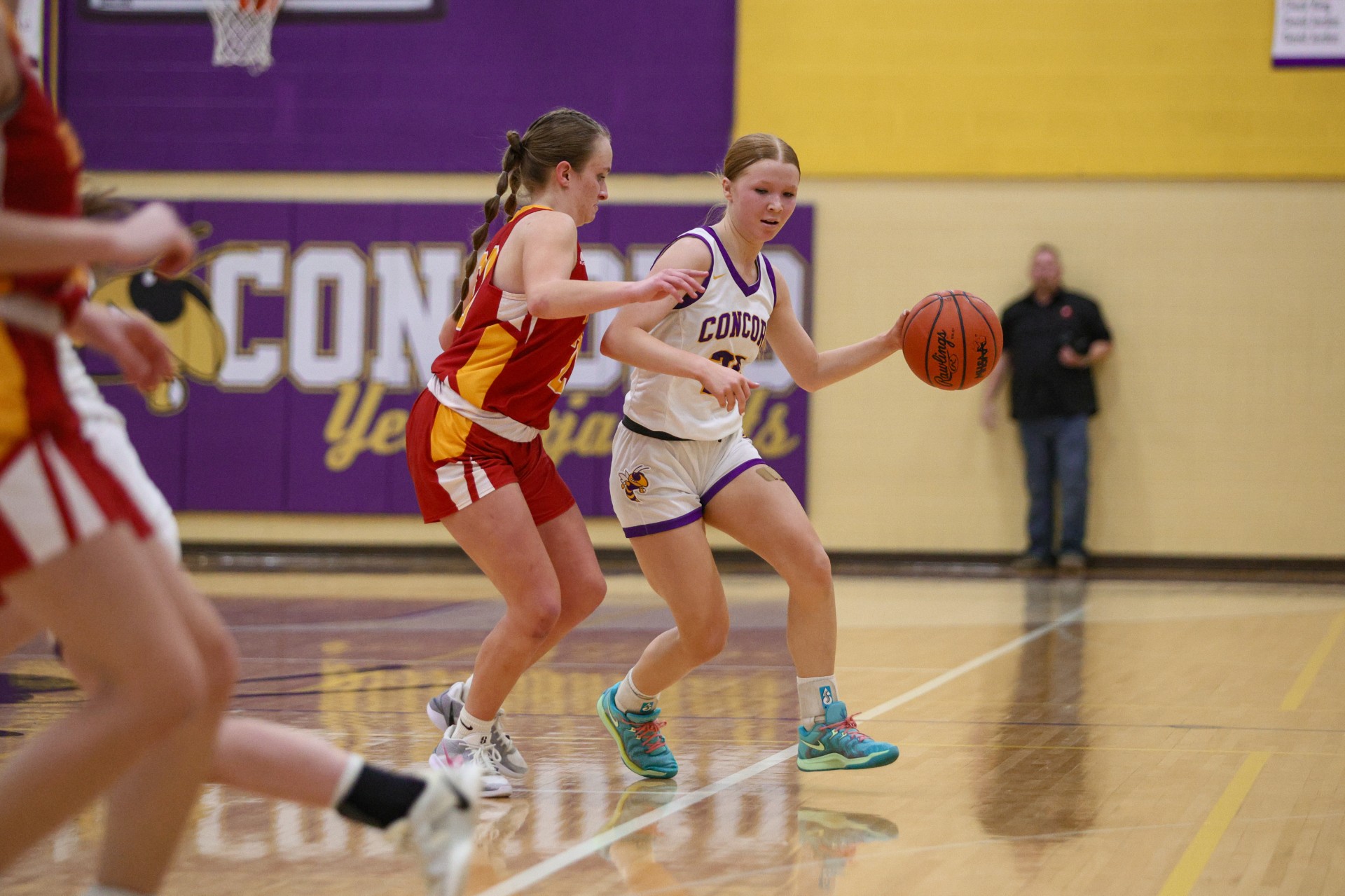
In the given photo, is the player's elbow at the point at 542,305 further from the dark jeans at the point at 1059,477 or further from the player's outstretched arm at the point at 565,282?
the dark jeans at the point at 1059,477

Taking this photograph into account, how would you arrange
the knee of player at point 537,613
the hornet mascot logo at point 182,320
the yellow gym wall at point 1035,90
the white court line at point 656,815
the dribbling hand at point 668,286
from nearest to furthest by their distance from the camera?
the white court line at point 656,815
the dribbling hand at point 668,286
the knee of player at point 537,613
the yellow gym wall at point 1035,90
the hornet mascot logo at point 182,320

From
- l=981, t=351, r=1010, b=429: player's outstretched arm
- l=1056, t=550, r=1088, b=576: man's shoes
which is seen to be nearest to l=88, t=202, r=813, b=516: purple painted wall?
l=981, t=351, r=1010, b=429: player's outstretched arm

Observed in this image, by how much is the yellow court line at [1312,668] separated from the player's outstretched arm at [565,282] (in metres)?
3.01

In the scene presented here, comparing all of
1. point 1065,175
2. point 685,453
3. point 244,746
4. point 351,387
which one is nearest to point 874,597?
point 1065,175

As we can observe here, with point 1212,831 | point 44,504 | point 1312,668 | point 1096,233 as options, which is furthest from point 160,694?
point 1096,233

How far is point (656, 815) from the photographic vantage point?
3562 millimetres

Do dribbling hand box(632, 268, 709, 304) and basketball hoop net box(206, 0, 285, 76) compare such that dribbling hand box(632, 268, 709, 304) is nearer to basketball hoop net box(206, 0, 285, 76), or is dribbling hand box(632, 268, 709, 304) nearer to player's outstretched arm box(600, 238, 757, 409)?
player's outstretched arm box(600, 238, 757, 409)

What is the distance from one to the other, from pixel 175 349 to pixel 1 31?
10016 mm

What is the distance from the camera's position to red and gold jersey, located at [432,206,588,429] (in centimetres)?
384

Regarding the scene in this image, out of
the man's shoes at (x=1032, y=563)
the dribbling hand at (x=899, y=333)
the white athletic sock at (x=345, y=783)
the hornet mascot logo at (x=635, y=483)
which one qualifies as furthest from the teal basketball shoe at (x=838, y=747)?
the man's shoes at (x=1032, y=563)

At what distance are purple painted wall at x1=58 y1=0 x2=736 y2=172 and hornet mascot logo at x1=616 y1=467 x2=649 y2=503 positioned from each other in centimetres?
742

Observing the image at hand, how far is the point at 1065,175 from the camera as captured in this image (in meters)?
10.8

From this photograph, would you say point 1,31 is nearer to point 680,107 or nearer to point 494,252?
point 494,252

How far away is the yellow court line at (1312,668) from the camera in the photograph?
5.41m
